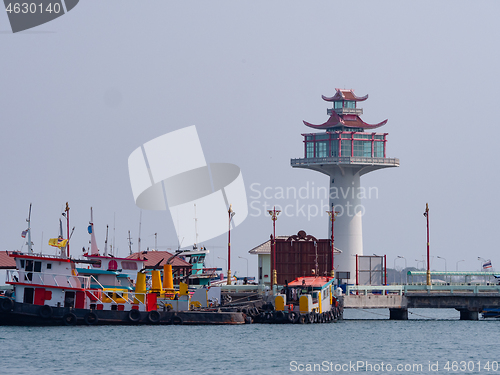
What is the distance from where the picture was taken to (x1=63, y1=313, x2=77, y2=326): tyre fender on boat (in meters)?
68.2

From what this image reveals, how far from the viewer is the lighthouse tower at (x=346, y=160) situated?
412 feet

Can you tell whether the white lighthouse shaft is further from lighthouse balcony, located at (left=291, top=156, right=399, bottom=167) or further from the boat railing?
the boat railing

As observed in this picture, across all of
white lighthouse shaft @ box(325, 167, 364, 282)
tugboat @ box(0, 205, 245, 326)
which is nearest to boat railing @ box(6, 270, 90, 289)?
tugboat @ box(0, 205, 245, 326)

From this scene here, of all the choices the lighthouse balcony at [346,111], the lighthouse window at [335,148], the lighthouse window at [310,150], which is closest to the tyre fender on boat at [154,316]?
the lighthouse window at [335,148]

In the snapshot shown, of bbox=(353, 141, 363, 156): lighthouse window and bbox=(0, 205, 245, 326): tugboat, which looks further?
bbox=(353, 141, 363, 156): lighthouse window

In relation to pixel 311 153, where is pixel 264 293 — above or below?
below

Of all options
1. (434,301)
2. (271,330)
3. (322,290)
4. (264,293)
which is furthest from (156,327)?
(434,301)

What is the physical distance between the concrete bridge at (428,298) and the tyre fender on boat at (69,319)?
27.4 m

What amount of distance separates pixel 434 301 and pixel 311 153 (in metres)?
47.1

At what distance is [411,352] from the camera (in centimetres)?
5966

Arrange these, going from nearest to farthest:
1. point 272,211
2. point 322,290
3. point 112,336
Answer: point 112,336
point 322,290
point 272,211

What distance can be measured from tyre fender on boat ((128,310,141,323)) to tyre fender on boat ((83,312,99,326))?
2391 millimetres

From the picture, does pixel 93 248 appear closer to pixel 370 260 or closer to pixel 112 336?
pixel 112 336

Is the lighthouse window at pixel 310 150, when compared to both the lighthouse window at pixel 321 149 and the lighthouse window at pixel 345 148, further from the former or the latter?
the lighthouse window at pixel 345 148
